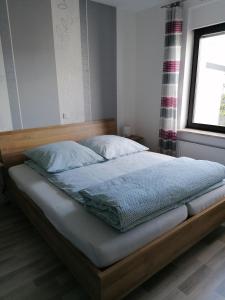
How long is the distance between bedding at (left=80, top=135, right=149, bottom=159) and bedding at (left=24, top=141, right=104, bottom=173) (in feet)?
0.33

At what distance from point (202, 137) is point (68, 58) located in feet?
6.39

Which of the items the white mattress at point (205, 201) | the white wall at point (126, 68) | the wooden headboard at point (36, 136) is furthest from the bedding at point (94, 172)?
the white wall at point (126, 68)

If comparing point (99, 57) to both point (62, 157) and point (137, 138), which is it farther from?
point (62, 157)

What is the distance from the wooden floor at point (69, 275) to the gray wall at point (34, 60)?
1383 millimetres

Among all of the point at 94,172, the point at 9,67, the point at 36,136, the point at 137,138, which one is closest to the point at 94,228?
the point at 94,172

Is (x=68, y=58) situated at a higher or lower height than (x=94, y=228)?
higher

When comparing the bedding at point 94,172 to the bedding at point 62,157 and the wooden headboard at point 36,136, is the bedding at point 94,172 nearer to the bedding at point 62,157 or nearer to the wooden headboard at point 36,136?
the bedding at point 62,157

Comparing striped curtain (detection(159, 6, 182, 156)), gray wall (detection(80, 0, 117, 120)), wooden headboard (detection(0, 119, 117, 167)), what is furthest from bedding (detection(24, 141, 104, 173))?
striped curtain (detection(159, 6, 182, 156))

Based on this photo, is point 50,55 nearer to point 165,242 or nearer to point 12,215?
point 12,215

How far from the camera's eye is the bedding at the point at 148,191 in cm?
133

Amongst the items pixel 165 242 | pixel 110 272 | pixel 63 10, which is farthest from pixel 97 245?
pixel 63 10

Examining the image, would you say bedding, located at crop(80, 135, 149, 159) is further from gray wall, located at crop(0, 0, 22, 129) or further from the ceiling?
the ceiling

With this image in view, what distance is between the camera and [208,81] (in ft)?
9.44

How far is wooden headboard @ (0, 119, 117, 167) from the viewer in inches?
97.0
